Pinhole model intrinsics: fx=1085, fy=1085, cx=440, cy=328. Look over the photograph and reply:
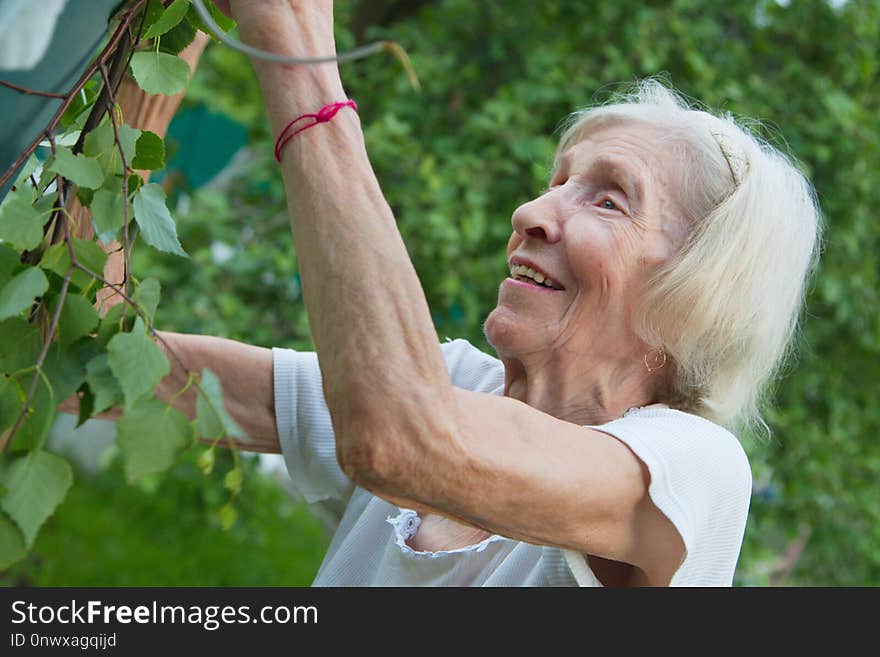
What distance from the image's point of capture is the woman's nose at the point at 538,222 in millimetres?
1568

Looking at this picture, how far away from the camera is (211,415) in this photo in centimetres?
99

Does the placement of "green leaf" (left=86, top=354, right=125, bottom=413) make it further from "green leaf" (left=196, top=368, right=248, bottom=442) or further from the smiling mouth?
the smiling mouth

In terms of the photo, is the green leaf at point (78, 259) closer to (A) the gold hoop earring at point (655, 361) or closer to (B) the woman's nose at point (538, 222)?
(B) the woman's nose at point (538, 222)

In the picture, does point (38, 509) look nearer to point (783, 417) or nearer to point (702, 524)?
point (702, 524)

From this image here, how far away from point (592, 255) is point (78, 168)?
2.44ft

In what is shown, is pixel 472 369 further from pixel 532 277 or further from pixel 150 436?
pixel 150 436

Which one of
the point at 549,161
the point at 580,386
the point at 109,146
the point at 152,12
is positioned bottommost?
the point at 549,161

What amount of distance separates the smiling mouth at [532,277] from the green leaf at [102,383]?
2.39ft

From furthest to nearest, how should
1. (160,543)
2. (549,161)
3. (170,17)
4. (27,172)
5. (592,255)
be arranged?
(160,543) < (549,161) < (592,255) < (27,172) < (170,17)

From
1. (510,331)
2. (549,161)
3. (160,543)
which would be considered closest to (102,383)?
(510,331)

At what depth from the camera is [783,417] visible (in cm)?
385

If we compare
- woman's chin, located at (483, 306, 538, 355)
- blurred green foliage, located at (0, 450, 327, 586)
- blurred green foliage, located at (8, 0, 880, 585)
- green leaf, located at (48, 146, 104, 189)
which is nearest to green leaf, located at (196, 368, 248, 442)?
green leaf, located at (48, 146, 104, 189)

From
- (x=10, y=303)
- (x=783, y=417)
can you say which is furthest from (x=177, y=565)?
(x=10, y=303)

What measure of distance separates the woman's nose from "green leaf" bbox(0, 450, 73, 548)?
812mm
